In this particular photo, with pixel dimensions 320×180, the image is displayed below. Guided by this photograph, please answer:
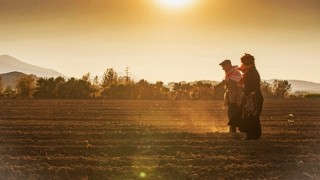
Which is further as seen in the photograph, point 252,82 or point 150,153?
point 252,82

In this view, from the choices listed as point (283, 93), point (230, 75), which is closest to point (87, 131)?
point (230, 75)

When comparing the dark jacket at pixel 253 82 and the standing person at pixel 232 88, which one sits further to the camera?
the standing person at pixel 232 88

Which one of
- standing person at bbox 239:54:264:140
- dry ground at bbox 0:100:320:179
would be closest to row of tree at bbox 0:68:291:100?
dry ground at bbox 0:100:320:179

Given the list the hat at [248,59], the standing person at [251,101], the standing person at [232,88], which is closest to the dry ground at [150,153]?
the standing person at [251,101]

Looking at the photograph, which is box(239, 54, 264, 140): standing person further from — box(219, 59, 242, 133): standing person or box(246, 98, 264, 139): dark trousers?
box(219, 59, 242, 133): standing person

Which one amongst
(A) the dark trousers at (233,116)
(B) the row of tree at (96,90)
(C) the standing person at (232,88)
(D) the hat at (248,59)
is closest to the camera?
(D) the hat at (248,59)

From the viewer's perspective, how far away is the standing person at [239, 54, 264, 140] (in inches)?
518

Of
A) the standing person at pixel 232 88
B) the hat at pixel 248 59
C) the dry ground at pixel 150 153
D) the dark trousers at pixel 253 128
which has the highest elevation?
the hat at pixel 248 59

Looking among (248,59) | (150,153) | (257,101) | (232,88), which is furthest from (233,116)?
(150,153)

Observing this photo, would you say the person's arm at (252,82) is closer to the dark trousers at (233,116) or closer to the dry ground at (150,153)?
the dark trousers at (233,116)

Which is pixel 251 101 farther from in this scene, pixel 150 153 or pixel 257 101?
pixel 150 153

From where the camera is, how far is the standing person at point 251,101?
43.2 ft

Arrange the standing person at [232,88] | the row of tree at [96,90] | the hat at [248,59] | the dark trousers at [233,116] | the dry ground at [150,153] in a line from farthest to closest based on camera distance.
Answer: the row of tree at [96,90] < the standing person at [232,88] < the dark trousers at [233,116] < the hat at [248,59] < the dry ground at [150,153]

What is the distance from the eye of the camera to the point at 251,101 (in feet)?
43.7
